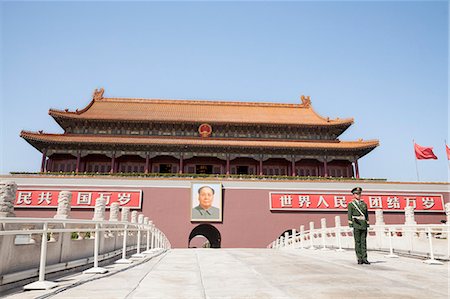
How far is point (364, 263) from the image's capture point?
7.87 m

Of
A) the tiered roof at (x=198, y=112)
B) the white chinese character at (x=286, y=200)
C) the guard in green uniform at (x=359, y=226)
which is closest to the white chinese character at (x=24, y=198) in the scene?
the tiered roof at (x=198, y=112)

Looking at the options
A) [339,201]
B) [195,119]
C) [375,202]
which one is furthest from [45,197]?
[375,202]

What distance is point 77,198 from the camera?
2370 centimetres

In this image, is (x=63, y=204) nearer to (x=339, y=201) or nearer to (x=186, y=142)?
(x=186, y=142)

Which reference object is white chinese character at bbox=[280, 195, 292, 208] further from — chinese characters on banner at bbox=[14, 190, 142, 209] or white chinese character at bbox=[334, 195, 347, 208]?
chinese characters on banner at bbox=[14, 190, 142, 209]

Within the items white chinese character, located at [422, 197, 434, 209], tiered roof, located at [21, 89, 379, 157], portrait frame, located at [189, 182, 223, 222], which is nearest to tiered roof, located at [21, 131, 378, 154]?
tiered roof, located at [21, 89, 379, 157]

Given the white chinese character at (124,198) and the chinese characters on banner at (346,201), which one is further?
the chinese characters on banner at (346,201)

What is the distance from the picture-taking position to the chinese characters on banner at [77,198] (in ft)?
76.6

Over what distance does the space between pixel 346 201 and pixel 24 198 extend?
2270 cm

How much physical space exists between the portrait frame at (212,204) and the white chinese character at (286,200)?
4.41 metres

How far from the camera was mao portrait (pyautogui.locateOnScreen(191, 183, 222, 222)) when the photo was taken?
77.5 feet

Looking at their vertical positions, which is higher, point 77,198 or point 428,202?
point 77,198

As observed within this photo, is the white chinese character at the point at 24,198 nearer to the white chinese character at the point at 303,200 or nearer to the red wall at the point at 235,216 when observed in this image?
the red wall at the point at 235,216

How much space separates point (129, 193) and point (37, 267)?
62.0ft
